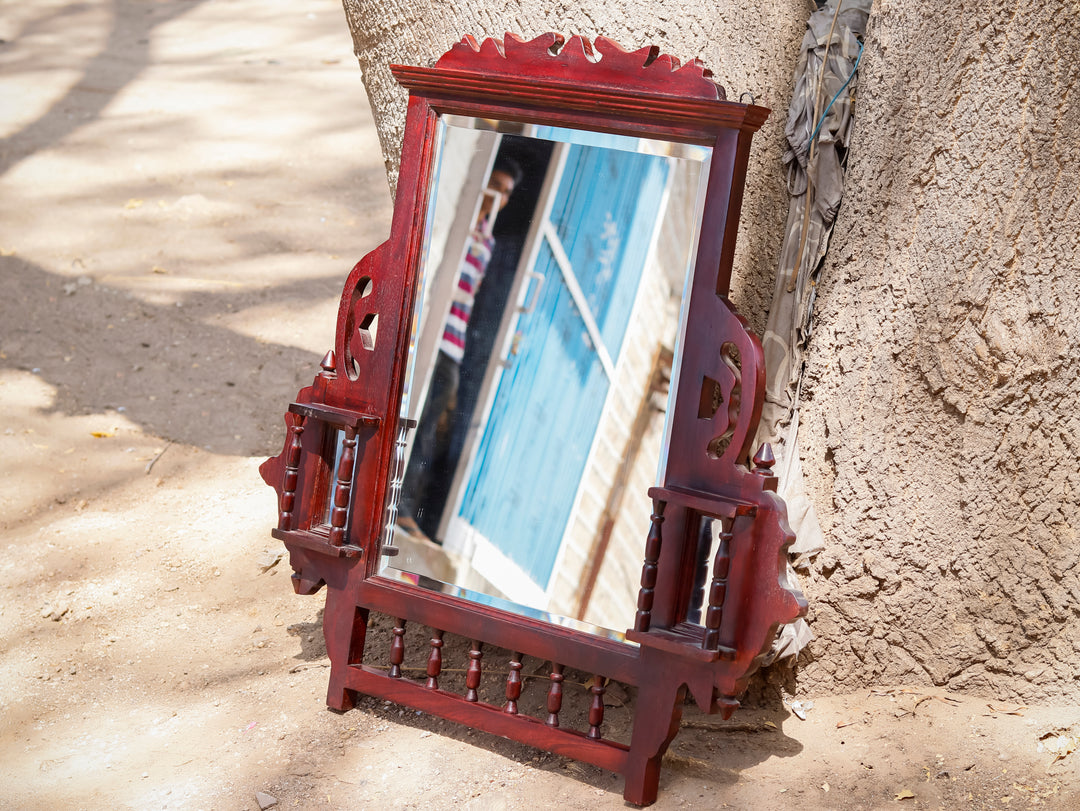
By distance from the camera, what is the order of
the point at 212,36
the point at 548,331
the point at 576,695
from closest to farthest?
the point at 548,331, the point at 576,695, the point at 212,36

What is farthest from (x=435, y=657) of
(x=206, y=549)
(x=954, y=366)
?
(x=954, y=366)

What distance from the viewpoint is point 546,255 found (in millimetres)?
1975

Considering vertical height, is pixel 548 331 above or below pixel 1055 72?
below

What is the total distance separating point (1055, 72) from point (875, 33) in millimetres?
377

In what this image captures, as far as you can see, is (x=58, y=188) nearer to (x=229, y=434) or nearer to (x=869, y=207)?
(x=229, y=434)

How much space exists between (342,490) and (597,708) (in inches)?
27.6

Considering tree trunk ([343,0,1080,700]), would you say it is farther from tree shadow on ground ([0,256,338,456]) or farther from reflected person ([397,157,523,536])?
tree shadow on ground ([0,256,338,456])

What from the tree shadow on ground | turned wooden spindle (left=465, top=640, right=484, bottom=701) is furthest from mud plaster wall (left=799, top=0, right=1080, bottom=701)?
the tree shadow on ground

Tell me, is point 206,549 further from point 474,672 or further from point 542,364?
point 542,364

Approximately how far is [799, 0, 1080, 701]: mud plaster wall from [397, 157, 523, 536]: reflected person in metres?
0.74

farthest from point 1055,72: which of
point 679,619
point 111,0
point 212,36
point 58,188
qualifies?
point 111,0

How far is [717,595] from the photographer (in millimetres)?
1708

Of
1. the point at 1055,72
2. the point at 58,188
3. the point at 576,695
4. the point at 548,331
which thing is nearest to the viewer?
the point at 1055,72

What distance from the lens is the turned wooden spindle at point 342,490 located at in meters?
2.05
